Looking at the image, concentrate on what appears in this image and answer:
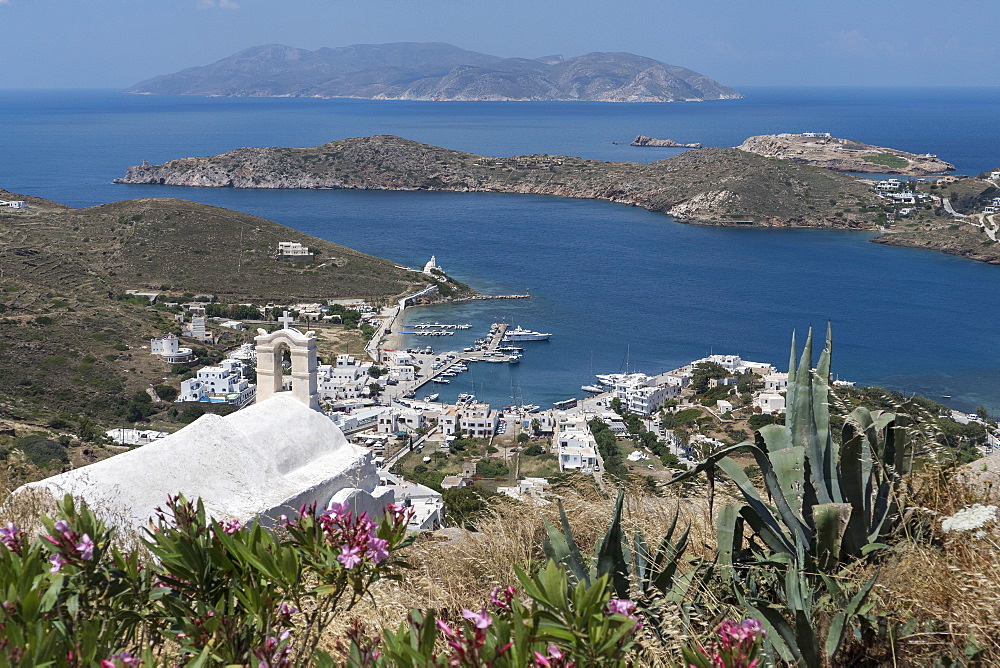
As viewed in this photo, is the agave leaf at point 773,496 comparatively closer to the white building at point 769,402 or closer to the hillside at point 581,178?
the white building at point 769,402

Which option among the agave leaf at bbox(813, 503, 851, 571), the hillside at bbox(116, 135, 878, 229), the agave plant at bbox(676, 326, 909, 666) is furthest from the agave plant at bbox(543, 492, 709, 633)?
the hillside at bbox(116, 135, 878, 229)

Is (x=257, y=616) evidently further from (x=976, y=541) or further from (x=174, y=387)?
(x=174, y=387)

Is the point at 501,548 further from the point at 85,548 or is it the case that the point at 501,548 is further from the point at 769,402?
the point at 769,402

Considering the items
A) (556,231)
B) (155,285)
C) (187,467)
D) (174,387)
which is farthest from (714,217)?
(187,467)

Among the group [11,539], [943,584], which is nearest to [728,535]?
[943,584]

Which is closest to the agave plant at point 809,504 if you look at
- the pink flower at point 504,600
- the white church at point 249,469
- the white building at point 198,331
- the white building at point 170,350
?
the pink flower at point 504,600

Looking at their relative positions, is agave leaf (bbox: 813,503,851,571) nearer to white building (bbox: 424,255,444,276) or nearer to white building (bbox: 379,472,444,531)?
white building (bbox: 379,472,444,531)
